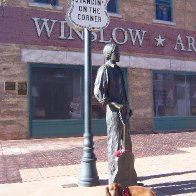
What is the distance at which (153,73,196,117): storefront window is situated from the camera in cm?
1745

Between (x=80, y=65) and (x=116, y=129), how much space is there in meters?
9.43

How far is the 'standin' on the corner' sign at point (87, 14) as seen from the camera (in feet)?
23.0

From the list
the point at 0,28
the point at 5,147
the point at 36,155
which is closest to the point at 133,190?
the point at 36,155

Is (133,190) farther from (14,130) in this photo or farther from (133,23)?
(133,23)

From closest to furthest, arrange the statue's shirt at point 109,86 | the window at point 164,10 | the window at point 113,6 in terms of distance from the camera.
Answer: the statue's shirt at point 109,86 → the window at point 113,6 → the window at point 164,10

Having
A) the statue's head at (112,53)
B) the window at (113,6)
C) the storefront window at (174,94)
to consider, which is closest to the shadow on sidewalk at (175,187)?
the statue's head at (112,53)

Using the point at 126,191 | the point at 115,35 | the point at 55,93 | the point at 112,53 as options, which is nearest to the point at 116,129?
the point at 112,53

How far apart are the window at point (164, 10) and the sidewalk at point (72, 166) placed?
6.88 metres

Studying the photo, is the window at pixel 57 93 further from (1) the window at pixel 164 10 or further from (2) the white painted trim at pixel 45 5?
(1) the window at pixel 164 10

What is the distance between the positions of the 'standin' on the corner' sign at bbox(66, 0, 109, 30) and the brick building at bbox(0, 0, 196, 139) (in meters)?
7.60

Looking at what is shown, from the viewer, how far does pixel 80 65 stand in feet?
50.7

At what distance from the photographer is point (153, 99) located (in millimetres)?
17234

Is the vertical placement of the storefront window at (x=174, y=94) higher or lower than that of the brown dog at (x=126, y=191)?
higher

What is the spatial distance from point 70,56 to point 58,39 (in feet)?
2.93
